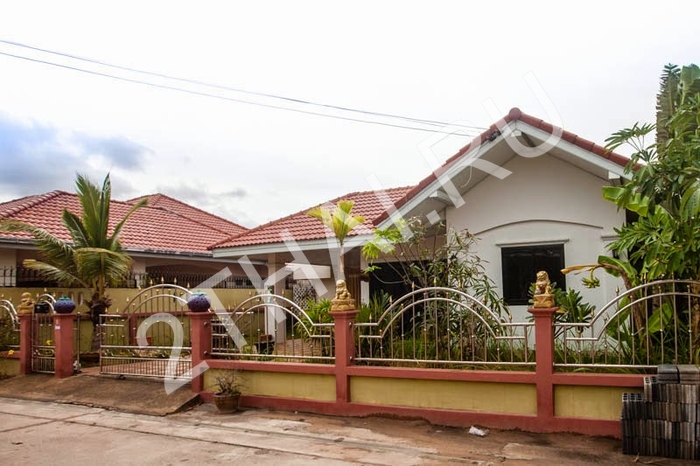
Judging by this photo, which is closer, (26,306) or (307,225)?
(26,306)

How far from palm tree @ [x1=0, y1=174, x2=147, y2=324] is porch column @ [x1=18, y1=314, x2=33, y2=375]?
0.99 meters

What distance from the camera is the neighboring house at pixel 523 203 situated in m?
9.04

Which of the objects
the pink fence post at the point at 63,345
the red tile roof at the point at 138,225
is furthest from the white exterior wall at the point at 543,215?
the red tile roof at the point at 138,225

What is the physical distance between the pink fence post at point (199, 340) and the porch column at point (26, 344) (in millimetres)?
4316

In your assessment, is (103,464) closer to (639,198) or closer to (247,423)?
(247,423)

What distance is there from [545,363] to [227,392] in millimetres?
4382

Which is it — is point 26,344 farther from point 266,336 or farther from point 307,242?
point 307,242

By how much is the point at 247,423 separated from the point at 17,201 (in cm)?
1290

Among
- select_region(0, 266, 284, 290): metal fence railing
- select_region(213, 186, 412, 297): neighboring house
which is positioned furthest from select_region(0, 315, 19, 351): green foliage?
select_region(213, 186, 412, 297): neighboring house

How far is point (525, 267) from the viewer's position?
9750mm

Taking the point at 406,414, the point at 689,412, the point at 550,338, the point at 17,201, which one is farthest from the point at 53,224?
the point at 689,412

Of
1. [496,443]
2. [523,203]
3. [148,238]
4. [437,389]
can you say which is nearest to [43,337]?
[148,238]

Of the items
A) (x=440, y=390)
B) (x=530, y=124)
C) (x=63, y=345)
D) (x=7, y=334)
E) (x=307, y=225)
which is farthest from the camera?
(x=307, y=225)

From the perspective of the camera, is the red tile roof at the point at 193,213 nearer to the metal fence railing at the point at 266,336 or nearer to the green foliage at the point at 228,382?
the metal fence railing at the point at 266,336
